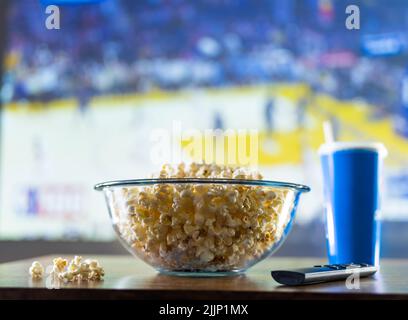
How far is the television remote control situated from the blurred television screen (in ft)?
4.55

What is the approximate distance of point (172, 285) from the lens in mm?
797

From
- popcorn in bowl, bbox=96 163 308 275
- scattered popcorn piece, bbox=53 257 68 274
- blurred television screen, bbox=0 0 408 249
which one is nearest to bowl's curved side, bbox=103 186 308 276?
popcorn in bowl, bbox=96 163 308 275

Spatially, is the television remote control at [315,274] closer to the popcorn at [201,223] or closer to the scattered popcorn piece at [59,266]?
the popcorn at [201,223]

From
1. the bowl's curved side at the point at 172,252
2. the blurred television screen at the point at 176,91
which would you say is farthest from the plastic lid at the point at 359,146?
the blurred television screen at the point at 176,91

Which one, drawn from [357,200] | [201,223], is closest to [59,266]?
[201,223]

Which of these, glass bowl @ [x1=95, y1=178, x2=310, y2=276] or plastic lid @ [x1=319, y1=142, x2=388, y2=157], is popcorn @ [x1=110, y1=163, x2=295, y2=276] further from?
plastic lid @ [x1=319, y1=142, x2=388, y2=157]

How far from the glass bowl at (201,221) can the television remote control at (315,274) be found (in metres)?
0.10

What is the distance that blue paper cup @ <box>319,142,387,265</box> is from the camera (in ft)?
3.76

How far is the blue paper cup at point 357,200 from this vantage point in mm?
1146

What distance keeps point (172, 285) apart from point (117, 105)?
174 centimetres

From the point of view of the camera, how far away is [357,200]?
1144mm

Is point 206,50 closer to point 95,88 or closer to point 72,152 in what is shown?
point 95,88

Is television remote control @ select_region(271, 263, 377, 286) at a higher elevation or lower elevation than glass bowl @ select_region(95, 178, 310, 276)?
lower
